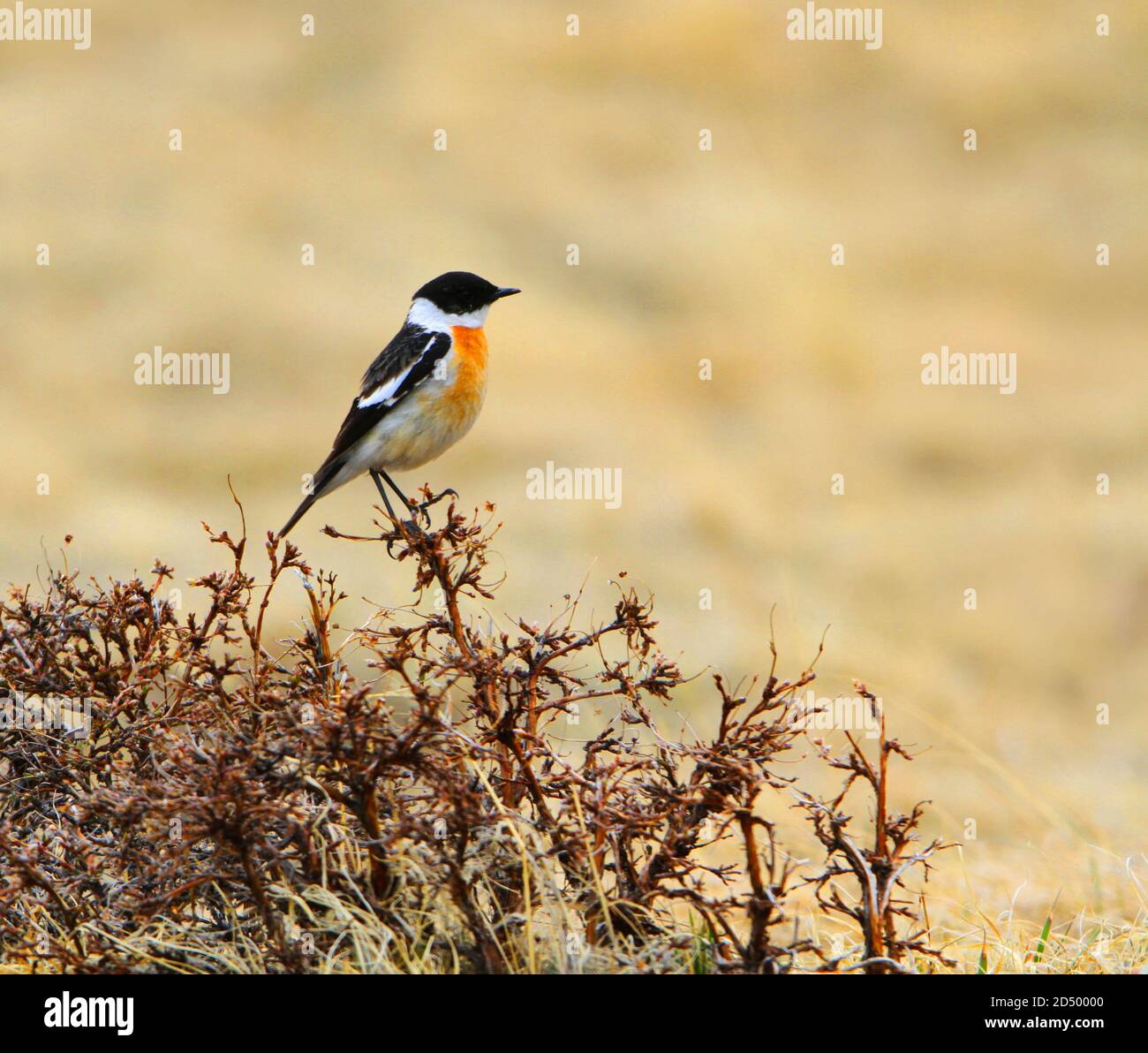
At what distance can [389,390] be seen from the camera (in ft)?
19.7

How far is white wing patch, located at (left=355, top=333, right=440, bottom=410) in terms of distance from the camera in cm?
598

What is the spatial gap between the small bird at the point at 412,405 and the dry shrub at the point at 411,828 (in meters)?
2.07

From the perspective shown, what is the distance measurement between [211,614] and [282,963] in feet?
3.36

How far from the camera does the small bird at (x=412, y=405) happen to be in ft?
19.6

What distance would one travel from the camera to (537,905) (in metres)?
3.46

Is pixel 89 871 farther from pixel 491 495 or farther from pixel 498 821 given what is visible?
pixel 491 495

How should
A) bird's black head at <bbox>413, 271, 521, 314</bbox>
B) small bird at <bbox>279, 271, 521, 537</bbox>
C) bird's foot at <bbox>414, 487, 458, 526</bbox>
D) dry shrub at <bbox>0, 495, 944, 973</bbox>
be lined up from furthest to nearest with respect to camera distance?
bird's black head at <bbox>413, 271, 521, 314</bbox>
small bird at <bbox>279, 271, 521, 537</bbox>
bird's foot at <bbox>414, 487, 458, 526</bbox>
dry shrub at <bbox>0, 495, 944, 973</bbox>

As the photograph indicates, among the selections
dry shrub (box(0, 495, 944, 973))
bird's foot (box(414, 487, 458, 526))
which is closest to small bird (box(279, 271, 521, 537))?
bird's foot (box(414, 487, 458, 526))

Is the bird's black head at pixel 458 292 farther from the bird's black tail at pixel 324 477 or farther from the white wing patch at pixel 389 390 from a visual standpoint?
the bird's black tail at pixel 324 477

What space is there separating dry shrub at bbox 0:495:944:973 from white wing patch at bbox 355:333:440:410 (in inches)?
83.9

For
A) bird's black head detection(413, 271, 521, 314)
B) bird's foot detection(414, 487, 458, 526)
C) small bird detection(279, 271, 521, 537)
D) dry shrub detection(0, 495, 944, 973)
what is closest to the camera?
dry shrub detection(0, 495, 944, 973)

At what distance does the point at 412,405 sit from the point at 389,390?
0.13 metres

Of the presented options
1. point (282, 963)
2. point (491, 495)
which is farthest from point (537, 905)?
point (491, 495)

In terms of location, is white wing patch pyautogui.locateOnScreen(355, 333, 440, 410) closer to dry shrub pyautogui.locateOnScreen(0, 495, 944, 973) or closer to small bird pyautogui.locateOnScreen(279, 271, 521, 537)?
small bird pyautogui.locateOnScreen(279, 271, 521, 537)
